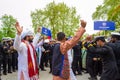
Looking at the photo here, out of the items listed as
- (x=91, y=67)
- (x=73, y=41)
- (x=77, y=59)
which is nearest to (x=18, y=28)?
(x=73, y=41)

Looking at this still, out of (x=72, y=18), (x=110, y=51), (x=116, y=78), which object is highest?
(x=72, y=18)

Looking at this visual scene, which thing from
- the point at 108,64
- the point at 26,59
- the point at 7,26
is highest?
the point at 7,26

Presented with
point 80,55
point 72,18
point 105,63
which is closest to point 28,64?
point 105,63

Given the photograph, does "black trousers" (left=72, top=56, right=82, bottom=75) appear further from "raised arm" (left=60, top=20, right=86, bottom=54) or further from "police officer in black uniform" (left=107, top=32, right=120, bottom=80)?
"raised arm" (left=60, top=20, right=86, bottom=54)

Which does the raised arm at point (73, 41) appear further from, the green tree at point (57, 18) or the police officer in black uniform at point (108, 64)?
the green tree at point (57, 18)

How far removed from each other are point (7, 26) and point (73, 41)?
6634 cm

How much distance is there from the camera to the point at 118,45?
29.1 ft

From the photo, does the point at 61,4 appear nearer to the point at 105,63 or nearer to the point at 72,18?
the point at 72,18

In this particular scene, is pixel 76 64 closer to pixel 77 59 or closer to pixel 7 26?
pixel 77 59

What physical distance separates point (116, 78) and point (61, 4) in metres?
47.3

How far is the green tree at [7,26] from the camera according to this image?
7031cm

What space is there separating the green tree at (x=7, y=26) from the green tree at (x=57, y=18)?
14.7 m

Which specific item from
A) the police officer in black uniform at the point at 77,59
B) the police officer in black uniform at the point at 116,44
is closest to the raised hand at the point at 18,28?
the police officer in black uniform at the point at 116,44

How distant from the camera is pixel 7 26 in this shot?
239 ft
